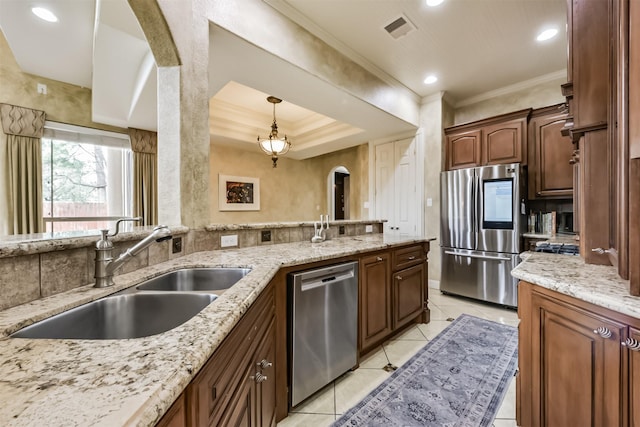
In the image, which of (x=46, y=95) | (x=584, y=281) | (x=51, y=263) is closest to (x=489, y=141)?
(x=584, y=281)

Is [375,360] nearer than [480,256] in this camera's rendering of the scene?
Yes

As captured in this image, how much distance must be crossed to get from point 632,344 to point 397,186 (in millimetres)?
3584

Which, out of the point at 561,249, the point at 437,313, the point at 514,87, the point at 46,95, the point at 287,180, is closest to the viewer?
the point at 561,249

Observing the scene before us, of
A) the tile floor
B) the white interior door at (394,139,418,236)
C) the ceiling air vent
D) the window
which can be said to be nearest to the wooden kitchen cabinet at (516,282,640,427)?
the tile floor

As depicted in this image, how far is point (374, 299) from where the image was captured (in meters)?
2.04

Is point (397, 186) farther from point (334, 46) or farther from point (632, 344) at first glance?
point (632, 344)

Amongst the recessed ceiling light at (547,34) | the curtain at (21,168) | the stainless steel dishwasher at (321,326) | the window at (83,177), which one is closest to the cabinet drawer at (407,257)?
the stainless steel dishwasher at (321,326)

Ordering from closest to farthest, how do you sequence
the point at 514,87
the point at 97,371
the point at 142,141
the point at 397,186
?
the point at 97,371 < the point at 514,87 < the point at 142,141 < the point at 397,186

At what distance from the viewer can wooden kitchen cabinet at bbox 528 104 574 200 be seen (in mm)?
2904

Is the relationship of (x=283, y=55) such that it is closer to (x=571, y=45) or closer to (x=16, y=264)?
(x=571, y=45)

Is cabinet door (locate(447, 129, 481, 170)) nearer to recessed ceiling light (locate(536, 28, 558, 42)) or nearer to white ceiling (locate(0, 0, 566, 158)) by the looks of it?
white ceiling (locate(0, 0, 566, 158))

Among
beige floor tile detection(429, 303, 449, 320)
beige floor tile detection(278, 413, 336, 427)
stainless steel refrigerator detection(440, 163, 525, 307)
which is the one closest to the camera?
beige floor tile detection(278, 413, 336, 427)

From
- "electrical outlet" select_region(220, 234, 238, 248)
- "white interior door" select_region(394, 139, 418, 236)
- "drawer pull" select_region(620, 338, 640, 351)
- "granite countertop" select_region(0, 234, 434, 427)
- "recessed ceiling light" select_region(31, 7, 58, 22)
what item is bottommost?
"drawer pull" select_region(620, 338, 640, 351)

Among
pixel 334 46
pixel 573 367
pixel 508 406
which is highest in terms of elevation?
pixel 334 46
